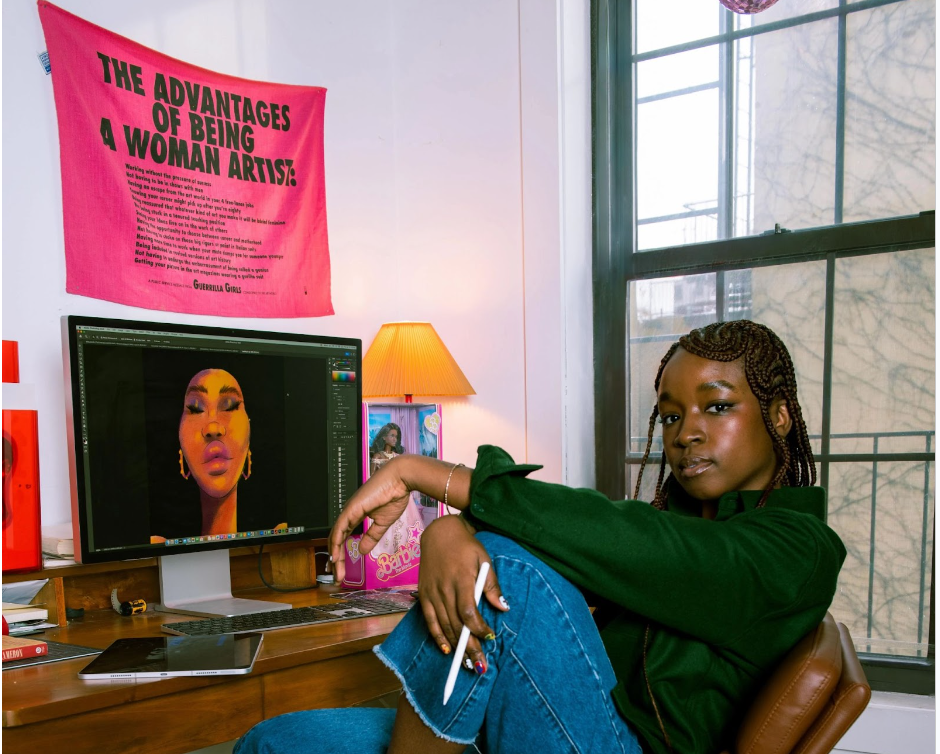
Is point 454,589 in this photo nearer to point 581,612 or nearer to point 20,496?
point 581,612

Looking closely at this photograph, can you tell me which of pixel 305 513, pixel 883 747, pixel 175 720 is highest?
pixel 305 513

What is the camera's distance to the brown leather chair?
2.63 ft

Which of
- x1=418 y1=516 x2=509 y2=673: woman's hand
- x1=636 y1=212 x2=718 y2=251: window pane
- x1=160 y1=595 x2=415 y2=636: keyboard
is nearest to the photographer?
x1=418 y1=516 x2=509 y2=673: woman's hand

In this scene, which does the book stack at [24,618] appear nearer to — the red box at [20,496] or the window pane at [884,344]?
the red box at [20,496]

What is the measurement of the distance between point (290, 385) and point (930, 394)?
140 cm

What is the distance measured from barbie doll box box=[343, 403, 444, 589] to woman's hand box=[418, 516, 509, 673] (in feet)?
2.44

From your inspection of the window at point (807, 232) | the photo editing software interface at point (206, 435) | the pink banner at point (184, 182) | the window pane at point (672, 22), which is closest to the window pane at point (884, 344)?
the window at point (807, 232)

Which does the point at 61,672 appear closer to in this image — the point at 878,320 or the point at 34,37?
the point at 34,37

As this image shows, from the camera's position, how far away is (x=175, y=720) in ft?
3.38

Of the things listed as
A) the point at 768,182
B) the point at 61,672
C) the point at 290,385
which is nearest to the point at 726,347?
the point at 290,385

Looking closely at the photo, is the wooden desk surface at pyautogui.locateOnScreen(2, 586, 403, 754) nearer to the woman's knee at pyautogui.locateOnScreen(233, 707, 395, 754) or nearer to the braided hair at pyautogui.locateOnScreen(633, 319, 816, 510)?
the woman's knee at pyautogui.locateOnScreen(233, 707, 395, 754)

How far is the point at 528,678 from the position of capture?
0.80 m

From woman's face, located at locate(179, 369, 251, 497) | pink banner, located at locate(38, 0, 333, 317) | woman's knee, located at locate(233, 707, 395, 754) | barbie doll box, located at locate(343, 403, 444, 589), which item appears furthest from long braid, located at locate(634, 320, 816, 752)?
pink banner, located at locate(38, 0, 333, 317)

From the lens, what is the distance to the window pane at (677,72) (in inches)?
82.4
